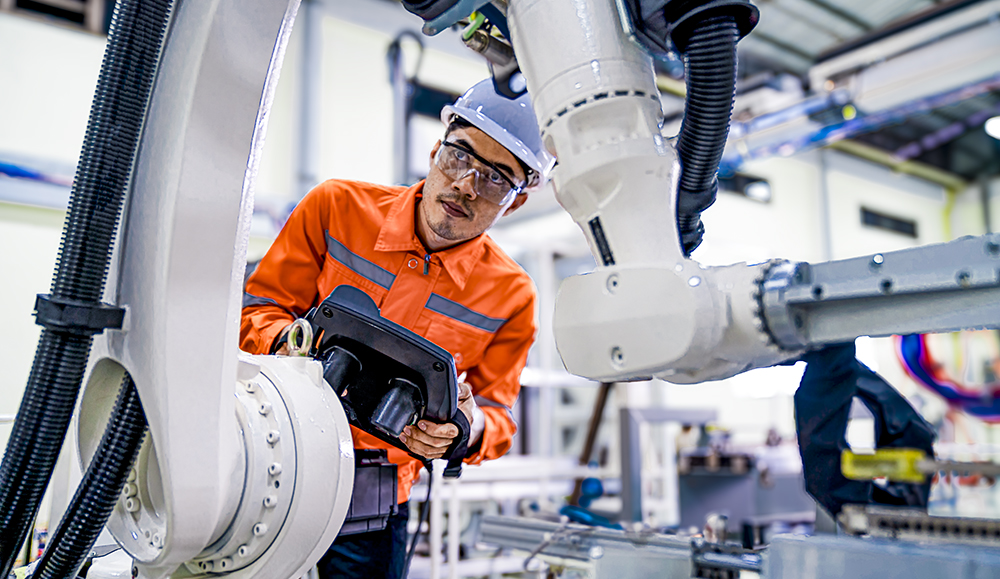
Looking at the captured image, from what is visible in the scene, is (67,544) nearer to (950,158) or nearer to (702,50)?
(702,50)

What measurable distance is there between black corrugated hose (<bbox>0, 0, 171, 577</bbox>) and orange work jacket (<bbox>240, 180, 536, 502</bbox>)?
2.34 ft

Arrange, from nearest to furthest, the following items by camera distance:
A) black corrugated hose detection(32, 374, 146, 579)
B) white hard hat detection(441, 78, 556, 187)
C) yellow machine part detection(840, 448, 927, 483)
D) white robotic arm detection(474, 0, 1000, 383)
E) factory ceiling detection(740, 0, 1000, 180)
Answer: white robotic arm detection(474, 0, 1000, 383)
black corrugated hose detection(32, 374, 146, 579)
yellow machine part detection(840, 448, 927, 483)
white hard hat detection(441, 78, 556, 187)
factory ceiling detection(740, 0, 1000, 180)

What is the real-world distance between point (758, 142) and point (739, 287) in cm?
456

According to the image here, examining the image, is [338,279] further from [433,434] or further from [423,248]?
[433,434]

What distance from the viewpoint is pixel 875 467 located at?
1435mm

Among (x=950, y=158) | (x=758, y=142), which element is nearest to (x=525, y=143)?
(x=758, y=142)

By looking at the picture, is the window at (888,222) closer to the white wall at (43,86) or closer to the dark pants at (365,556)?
the white wall at (43,86)

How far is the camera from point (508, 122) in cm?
158

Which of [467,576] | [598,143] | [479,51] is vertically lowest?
[467,576]

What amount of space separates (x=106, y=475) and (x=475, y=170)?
39.2 inches

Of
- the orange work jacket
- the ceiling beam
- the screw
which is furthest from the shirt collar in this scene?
the ceiling beam

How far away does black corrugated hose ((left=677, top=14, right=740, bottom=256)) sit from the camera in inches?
28.6

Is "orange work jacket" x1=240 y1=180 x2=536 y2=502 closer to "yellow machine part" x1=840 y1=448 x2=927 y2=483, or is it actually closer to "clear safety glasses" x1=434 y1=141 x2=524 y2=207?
"clear safety glasses" x1=434 y1=141 x2=524 y2=207

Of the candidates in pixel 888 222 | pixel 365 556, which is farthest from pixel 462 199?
pixel 888 222
